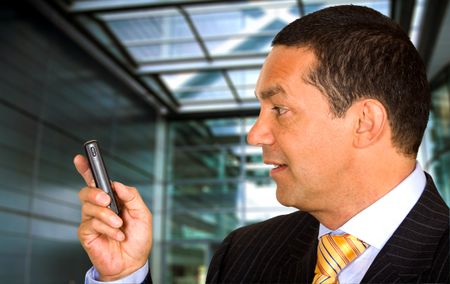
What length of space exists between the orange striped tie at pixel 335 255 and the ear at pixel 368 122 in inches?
10.8

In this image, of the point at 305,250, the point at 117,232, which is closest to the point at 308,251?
the point at 305,250

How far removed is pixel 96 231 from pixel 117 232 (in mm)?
75

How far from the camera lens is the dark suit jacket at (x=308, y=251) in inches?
52.6

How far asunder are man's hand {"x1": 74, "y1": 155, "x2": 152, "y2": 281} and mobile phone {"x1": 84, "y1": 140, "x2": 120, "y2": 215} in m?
0.02

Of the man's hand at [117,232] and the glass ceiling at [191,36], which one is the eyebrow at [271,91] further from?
the glass ceiling at [191,36]

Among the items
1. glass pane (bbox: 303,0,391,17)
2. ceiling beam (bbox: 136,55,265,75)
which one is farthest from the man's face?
ceiling beam (bbox: 136,55,265,75)

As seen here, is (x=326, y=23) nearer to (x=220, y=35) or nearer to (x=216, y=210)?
(x=220, y=35)

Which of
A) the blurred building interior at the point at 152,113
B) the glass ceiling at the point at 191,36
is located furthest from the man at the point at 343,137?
the glass ceiling at the point at 191,36

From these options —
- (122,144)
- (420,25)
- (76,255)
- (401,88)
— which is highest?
(420,25)

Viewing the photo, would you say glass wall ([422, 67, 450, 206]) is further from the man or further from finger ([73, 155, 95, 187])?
finger ([73, 155, 95, 187])

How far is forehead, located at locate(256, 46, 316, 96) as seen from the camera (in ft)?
5.00

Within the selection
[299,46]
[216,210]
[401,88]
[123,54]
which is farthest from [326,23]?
[216,210]

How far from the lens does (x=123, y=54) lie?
1175cm

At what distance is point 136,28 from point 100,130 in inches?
110
